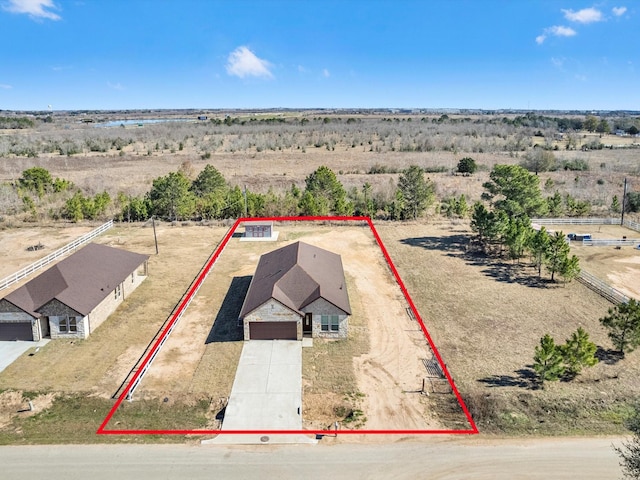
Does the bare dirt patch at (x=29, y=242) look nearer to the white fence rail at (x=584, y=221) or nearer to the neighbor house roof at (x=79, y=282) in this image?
the neighbor house roof at (x=79, y=282)

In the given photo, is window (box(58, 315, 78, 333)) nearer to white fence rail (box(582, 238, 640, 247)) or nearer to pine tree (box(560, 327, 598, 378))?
pine tree (box(560, 327, 598, 378))

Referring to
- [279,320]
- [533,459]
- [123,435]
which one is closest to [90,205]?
[279,320]

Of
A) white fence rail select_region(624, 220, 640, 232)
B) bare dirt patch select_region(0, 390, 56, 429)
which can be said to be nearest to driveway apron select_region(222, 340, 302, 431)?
bare dirt patch select_region(0, 390, 56, 429)

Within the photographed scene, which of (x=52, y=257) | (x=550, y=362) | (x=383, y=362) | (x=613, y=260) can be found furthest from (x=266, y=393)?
(x=613, y=260)

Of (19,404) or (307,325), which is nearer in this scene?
(19,404)

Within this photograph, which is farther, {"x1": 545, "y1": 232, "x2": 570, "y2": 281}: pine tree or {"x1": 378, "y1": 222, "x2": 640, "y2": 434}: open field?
{"x1": 545, "y1": 232, "x2": 570, "y2": 281}: pine tree

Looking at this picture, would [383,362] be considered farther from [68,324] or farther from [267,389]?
[68,324]
